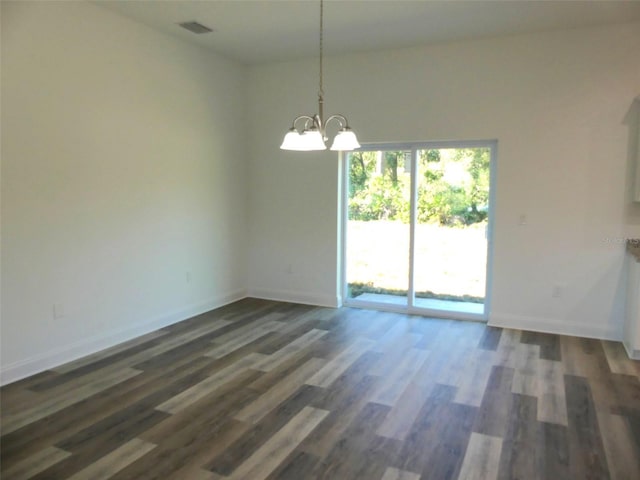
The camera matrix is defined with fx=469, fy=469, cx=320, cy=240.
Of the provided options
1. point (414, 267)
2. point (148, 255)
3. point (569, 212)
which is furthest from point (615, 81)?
point (148, 255)

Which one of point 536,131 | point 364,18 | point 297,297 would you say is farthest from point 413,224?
→ point 364,18

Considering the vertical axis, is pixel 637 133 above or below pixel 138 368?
above

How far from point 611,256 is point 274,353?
346 cm

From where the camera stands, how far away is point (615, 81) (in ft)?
14.9

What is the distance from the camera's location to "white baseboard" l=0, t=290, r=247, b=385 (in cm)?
367

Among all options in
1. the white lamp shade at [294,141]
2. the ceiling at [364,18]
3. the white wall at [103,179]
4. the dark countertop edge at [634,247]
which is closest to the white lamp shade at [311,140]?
the white lamp shade at [294,141]

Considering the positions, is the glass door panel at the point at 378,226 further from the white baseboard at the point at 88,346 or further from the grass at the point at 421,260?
the white baseboard at the point at 88,346

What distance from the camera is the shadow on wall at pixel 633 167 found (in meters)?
4.45

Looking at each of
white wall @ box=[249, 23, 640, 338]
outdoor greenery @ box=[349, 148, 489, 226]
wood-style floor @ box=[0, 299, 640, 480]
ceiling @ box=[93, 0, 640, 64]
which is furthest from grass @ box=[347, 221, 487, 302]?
ceiling @ box=[93, 0, 640, 64]

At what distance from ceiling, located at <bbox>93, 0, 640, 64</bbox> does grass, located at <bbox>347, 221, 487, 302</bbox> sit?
6.83 ft

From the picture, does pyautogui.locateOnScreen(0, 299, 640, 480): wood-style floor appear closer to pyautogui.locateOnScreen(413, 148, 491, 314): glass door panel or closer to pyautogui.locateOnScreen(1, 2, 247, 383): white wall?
pyautogui.locateOnScreen(1, 2, 247, 383): white wall

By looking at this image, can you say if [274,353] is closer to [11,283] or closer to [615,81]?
[11,283]

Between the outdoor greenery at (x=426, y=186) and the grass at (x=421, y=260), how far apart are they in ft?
0.45

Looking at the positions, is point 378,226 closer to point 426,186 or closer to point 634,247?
point 426,186
